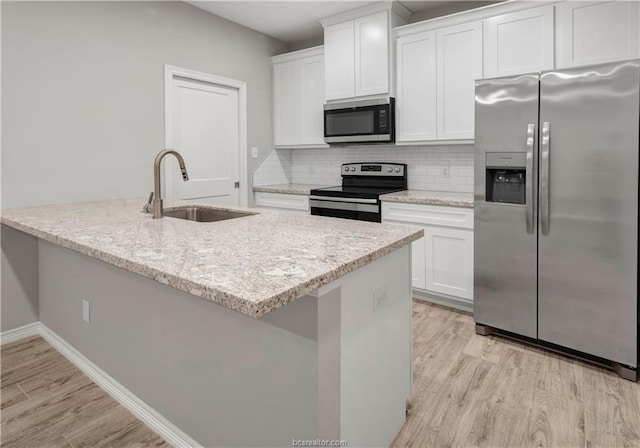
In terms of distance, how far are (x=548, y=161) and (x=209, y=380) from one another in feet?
7.14

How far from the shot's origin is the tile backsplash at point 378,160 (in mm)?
3654

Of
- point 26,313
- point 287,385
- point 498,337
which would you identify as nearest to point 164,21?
point 26,313

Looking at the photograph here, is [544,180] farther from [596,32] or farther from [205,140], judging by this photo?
[205,140]

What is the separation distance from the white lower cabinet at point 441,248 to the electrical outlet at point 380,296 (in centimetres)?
173

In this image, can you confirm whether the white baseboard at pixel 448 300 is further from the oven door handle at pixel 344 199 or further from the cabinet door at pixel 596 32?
the cabinet door at pixel 596 32

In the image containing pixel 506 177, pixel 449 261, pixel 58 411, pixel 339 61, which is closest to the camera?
pixel 58 411

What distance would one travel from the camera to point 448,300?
3316 mm

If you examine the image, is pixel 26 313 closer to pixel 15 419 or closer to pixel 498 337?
pixel 15 419

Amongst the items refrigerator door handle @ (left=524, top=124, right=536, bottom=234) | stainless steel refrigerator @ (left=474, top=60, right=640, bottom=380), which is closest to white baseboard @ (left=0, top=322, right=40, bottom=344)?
stainless steel refrigerator @ (left=474, top=60, right=640, bottom=380)

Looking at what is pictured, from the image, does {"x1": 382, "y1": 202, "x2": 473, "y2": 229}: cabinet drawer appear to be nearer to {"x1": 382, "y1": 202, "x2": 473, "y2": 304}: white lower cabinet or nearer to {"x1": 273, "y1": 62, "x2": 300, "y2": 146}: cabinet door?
{"x1": 382, "y1": 202, "x2": 473, "y2": 304}: white lower cabinet

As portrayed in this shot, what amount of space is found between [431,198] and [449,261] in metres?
0.52

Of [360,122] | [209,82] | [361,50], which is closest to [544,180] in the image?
[360,122]

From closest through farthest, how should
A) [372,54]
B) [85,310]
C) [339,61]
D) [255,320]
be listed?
1. [255,320]
2. [85,310]
3. [372,54]
4. [339,61]

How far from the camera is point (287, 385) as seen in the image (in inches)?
49.1
